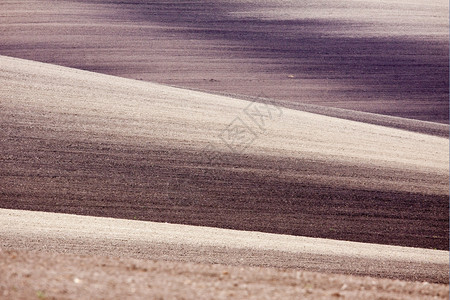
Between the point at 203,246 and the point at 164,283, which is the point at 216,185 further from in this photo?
the point at 164,283

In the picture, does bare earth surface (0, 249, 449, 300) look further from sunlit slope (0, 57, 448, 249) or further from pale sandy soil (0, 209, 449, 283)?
sunlit slope (0, 57, 448, 249)

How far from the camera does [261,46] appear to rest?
115 feet

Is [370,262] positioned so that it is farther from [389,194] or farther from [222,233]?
[389,194]

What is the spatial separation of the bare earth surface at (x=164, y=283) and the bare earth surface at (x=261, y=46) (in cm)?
2123

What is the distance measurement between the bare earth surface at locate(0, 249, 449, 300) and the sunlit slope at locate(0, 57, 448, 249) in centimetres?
637

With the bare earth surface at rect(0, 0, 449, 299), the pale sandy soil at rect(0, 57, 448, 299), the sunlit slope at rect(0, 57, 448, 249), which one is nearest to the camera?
the bare earth surface at rect(0, 0, 449, 299)

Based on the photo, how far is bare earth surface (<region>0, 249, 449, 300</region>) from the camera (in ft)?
19.5

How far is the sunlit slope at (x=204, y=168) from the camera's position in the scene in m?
13.9

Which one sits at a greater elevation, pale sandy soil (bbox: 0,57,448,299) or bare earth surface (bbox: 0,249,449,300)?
pale sandy soil (bbox: 0,57,448,299)

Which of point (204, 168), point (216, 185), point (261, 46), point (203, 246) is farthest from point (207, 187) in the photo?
point (261, 46)

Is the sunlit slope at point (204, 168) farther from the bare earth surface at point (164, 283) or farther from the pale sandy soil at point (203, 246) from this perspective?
the bare earth surface at point (164, 283)

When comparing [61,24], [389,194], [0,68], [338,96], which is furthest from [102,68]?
[389,194]

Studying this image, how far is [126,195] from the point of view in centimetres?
1400

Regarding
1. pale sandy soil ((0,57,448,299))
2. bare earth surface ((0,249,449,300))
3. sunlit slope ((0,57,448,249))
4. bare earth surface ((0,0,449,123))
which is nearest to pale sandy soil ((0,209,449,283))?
pale sandy soil ((0,57,448,299))
